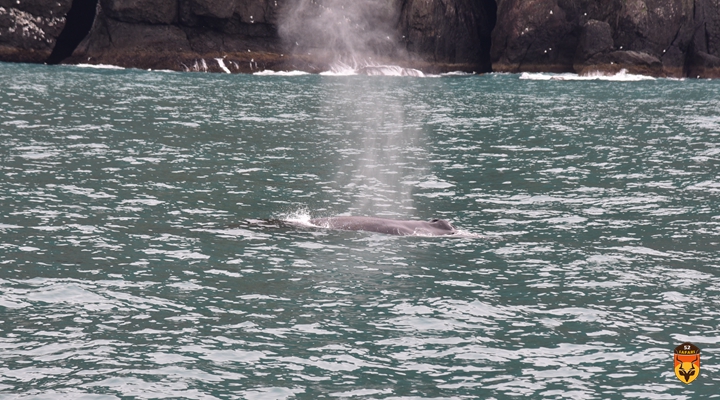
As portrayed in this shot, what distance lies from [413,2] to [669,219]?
68298 mm

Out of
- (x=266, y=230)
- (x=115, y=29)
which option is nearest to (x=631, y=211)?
(x=266, y=230)

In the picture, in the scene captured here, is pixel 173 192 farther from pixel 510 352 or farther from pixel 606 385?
pixel 606 385

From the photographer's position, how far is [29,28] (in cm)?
7994

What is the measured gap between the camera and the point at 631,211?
22672mm

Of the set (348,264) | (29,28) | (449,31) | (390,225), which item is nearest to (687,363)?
(348,264)

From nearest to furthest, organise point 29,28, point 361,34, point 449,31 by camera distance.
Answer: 1. point 29,28
2. point 361,34
3. point 449,31

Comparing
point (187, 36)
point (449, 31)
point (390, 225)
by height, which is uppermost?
point (449, 31)

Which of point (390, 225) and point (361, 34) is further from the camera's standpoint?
point (361, 34)

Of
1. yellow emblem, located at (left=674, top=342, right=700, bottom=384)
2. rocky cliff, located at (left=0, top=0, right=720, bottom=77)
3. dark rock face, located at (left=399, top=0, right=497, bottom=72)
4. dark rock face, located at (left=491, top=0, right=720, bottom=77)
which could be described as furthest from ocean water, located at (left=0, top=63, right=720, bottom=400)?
dark rock face, located at (left=399, top=0, right=497, bottom=72)

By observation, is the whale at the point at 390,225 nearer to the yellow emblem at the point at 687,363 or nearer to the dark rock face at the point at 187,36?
the yellow emblem at the point at 687,363

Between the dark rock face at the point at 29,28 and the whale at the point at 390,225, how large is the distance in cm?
6702

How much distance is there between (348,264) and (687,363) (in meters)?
7.11

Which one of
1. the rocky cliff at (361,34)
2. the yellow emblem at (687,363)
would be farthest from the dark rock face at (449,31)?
the yellow emblem at (687,363)

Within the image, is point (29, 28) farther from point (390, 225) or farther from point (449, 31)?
point (390, 225)
